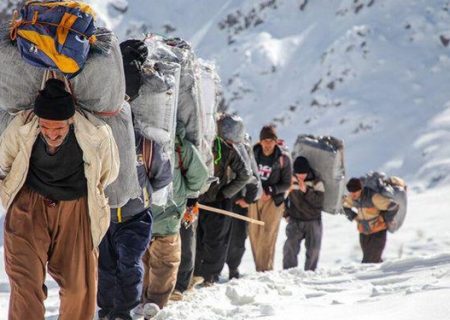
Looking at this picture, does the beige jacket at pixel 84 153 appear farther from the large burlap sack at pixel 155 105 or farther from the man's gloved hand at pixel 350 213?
the man's gloved hand at pixel 350 213

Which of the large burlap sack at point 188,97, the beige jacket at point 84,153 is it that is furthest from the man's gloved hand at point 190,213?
the beige jacket at point 84,153

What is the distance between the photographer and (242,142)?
899 centimetres

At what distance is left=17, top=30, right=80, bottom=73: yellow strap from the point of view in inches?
175

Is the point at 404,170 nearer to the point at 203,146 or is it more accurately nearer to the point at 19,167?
the point at 203,146

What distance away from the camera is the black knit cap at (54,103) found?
4.42 m

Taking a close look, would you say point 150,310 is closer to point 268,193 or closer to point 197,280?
point 197,280

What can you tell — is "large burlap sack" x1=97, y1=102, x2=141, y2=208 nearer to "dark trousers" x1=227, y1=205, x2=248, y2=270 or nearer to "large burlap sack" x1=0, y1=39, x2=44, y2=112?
"large burlap sack" x1=0, y1=39, x2=44, y2=112

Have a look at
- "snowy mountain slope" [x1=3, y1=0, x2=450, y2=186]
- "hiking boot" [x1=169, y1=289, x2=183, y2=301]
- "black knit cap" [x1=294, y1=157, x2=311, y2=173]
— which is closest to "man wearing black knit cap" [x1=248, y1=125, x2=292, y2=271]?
"black knit cap" [x1=294, y1=157, x2=311, y2=173]

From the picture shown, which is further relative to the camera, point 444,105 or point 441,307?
point 444,105

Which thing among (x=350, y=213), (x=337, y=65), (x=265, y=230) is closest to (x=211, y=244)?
(x=265, y=230)

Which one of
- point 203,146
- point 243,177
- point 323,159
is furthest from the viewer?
point 323,159

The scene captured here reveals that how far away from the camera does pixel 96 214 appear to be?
470cm

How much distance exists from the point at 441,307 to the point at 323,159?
19.7 feet

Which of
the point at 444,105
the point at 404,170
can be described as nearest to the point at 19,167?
the point at 404,170
